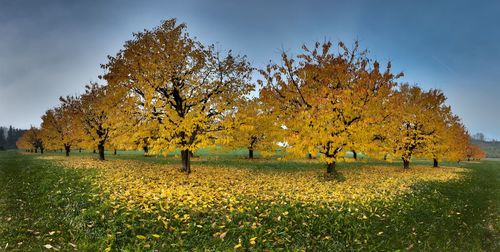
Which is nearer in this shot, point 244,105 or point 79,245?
point 79,245

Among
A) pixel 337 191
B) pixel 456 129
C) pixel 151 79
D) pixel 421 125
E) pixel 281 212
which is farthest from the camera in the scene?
pixel 456 129

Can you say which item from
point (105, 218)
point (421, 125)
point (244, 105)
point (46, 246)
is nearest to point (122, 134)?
point (244, 105)

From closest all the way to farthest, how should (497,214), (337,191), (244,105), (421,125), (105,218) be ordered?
(105,218), (497,214), (337,191), (244,105), (421,125)

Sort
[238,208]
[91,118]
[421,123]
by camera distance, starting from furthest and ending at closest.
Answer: [91,118] → [421,123] → [238,208]

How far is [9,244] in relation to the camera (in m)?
9.35

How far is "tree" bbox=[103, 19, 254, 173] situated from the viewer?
2047 centimetres

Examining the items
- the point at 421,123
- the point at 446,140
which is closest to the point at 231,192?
the point at 421,123

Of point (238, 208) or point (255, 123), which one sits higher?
point (255, 123)

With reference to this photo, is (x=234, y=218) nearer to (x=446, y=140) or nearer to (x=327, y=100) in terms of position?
(x=327, y=100)

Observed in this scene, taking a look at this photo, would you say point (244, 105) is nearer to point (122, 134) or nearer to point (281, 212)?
point (122, 134)

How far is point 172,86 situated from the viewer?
22.3m

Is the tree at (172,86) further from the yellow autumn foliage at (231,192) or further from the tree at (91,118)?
the tree at (91,118)

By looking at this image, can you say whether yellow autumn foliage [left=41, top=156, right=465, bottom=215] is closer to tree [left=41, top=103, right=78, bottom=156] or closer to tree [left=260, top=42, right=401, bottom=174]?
tree [left=260, top=42, right=401, bottom=174]

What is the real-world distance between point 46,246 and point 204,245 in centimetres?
444
